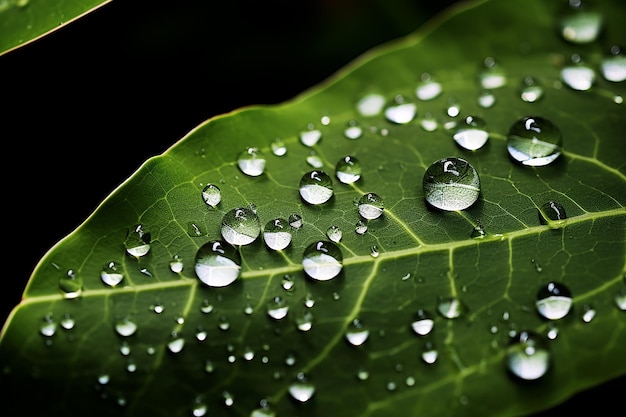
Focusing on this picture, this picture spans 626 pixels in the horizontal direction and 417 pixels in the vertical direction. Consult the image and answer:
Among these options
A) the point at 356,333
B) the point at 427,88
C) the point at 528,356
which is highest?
the point at 427,88

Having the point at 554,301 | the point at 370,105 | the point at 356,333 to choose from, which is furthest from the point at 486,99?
the point at 356,333

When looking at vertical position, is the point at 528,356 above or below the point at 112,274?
below

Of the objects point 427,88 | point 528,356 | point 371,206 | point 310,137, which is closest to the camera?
point 528,356

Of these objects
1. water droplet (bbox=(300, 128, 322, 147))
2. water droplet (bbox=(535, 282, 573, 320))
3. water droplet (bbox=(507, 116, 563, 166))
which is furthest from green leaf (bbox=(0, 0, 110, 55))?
water droplet (bbox=(535, 282, 573, 320))

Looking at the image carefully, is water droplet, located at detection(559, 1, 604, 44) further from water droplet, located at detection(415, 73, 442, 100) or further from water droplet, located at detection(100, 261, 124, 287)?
water droplet, located at detection(100, 261, 124, 287)

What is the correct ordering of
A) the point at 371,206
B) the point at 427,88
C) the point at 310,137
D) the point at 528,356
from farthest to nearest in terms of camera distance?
the point at 427,88 → the point at 310,137 → the point at 371,206 → the point at 528,356

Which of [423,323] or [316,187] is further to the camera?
[316,187]

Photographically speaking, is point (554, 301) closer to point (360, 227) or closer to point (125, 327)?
point (360, 227)
